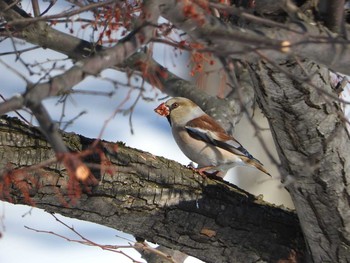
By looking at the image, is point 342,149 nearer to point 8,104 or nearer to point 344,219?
point 344,219

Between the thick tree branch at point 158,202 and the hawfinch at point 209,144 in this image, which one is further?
the hawfinch at point 209,144

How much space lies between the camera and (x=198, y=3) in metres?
1.83

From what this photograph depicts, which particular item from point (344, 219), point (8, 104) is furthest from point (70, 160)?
point (344, 219)

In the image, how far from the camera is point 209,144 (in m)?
3.87

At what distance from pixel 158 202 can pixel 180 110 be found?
4.07ft

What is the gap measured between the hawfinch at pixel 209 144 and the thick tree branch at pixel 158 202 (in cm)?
68

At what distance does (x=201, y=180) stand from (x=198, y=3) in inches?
54.3

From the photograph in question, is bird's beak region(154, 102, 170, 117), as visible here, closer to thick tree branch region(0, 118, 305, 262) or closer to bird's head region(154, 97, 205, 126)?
bird's head region(154, 97, 205, 126)

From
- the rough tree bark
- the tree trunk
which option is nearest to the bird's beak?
the rough tree bark

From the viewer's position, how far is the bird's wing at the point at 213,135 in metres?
3.85

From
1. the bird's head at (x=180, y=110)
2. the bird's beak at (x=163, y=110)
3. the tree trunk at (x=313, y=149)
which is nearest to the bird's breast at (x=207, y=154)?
the bird's head at (x=180, y=110)

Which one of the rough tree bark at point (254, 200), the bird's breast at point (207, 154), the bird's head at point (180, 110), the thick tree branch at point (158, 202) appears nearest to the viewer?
the rough tree bark at point (254, 200)

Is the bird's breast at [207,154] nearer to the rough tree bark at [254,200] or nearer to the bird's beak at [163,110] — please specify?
the bird's beak at [163,110]

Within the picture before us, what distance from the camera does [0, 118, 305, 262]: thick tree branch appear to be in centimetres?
268
